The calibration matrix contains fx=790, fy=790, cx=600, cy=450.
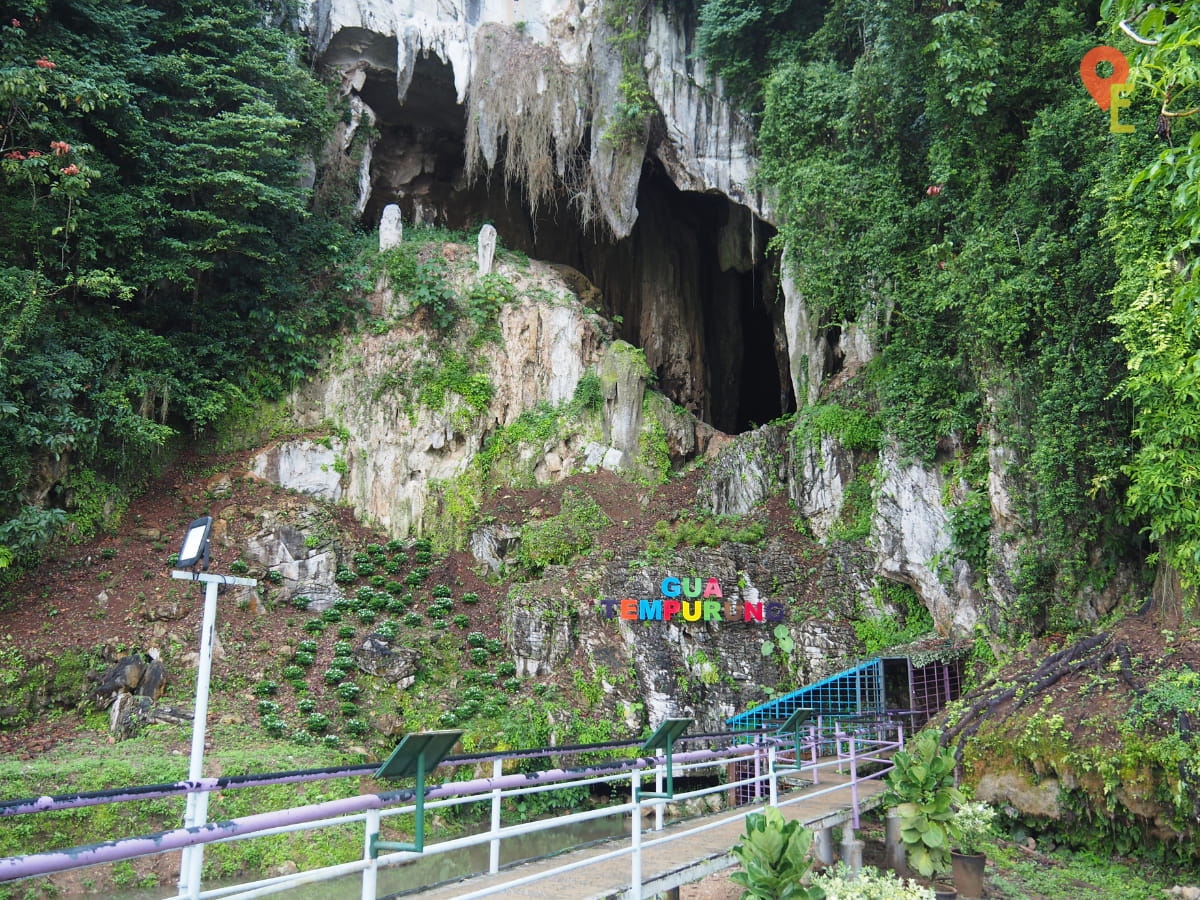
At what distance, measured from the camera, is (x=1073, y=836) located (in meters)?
7.93

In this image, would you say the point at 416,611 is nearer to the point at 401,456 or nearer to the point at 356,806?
the point at 401,456

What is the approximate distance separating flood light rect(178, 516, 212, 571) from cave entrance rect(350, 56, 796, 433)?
18.3 metres

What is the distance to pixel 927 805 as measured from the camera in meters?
6.35

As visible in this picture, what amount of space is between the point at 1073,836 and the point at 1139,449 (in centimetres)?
486

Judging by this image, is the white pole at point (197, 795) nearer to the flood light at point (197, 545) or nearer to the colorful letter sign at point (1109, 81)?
the flood light at point (197, 545)

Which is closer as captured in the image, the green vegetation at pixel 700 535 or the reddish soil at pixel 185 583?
the reddish soil at pixel 185 583

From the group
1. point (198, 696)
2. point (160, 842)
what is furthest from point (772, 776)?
point (160, 842)

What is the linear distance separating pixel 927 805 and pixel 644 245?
19481mm

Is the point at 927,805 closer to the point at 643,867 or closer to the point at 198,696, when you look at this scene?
the point at 643,867

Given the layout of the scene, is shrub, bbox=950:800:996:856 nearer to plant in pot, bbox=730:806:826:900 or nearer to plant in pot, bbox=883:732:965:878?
plant in pot, bbox=883:732:965:878

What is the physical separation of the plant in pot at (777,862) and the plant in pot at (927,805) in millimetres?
2309

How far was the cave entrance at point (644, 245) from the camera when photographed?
22.4m

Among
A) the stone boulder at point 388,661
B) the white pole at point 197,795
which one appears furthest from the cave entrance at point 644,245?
the white pole at point 197,795

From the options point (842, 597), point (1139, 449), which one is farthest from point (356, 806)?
point (842, 597)
